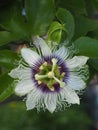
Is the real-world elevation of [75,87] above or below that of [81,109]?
above

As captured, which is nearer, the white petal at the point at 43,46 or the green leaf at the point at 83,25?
the white petal at the point at 43,46

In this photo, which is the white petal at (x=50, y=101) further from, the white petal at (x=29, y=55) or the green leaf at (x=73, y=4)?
the green leaf at (x=73, y=4)

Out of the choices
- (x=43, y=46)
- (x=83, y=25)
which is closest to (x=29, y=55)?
(x=43, y=46)

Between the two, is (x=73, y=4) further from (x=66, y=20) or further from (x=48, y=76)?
(x=48, y=76)

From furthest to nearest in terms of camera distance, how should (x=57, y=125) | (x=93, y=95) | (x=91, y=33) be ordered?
(x=93, y=95) → (x=57, y=125) → (x=91, y=33)

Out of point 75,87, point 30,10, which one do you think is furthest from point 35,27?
point 75,87

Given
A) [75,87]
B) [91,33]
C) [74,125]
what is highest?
[91,33]

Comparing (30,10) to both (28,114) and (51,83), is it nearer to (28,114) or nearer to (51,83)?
(51,83)

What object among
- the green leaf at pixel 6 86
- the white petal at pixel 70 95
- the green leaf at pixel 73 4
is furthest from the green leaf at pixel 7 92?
the green leaf at pixel 73 4
